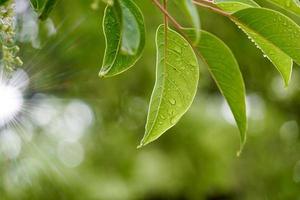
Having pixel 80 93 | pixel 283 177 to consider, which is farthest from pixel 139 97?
pixel 283 177

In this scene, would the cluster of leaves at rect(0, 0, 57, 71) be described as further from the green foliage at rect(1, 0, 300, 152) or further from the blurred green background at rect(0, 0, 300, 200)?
the blurred green background at rect(0, 0, 300, 200)

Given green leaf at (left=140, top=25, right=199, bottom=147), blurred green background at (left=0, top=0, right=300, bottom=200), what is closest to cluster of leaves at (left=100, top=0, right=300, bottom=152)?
green leaf at (left=140, top=25, right=199, bottom=147)

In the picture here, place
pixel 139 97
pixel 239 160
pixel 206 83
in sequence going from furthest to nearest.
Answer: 1. pixel 239 160
2. pixel 206 83
3. pixel 139 97

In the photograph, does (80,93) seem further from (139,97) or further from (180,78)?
(180,78)

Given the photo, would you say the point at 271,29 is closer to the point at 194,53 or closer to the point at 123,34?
the point at 194,53

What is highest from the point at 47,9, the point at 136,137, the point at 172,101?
the point at 47,9

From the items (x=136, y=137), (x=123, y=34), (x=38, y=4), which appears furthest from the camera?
(x=136, y=137)

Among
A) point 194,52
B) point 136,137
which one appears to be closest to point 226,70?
point 194,52
